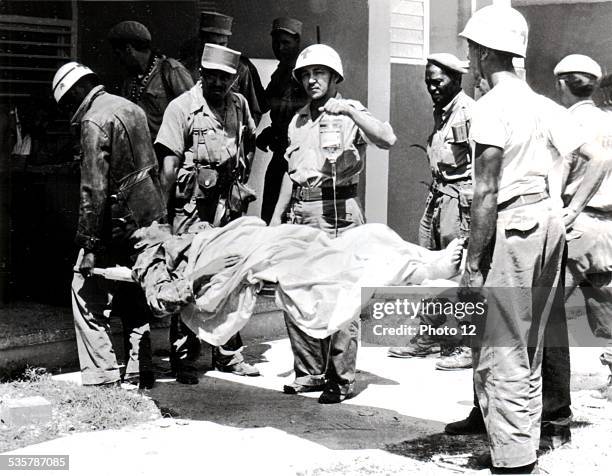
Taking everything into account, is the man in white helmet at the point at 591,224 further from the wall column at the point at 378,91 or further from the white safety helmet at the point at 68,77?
the white safety helmet at the point at 68,77

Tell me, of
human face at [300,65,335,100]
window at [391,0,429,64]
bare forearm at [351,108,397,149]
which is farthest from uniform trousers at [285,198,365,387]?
window at [391,0,429,64]

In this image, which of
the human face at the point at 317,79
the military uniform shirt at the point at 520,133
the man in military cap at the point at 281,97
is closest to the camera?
the military uniform shirt at the point at 520,133

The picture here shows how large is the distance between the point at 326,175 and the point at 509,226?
2.07 metres

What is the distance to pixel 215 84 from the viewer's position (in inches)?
270

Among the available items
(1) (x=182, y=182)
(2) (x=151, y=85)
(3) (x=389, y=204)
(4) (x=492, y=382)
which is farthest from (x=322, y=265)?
(3) (x=389, y=204)

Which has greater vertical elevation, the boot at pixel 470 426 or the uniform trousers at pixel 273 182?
the uniform trousers at pixel 273 182

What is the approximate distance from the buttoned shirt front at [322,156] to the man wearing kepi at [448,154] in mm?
1078

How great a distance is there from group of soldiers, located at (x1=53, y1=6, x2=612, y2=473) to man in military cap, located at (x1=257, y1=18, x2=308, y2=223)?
1.55 ft

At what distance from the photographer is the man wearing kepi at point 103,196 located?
20.6 feet

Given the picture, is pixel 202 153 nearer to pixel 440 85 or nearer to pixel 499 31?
pixel 440 85

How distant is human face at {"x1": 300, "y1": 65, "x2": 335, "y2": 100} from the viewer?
21.4 feet

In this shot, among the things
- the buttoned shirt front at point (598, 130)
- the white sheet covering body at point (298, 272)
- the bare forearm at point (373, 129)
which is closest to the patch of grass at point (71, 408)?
the white sheet covering body at point (298, 272)

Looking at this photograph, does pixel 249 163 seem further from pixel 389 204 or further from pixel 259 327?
pixel 389 204

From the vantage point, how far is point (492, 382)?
15.8 ft
